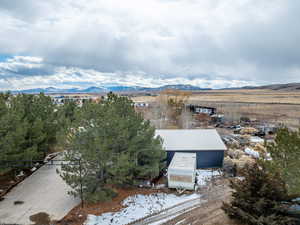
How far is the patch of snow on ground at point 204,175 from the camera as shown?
49.8ft

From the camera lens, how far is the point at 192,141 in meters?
18.4

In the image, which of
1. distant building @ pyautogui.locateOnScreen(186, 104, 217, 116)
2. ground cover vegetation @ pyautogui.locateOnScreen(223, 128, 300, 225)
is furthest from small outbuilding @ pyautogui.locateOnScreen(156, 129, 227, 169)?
distant building @ pyautogui.locateOnScreen(186, 104, 217, 116)

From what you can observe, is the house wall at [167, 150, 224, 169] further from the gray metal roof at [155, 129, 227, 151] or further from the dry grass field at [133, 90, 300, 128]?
the dry grass field at [133, 90, 300, 128]

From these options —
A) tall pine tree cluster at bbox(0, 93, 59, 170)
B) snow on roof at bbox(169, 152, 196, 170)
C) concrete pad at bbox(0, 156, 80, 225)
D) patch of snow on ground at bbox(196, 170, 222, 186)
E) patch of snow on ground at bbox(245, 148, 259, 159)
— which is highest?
tall pine tree cluster at bbox(0, 93, 59, 170)

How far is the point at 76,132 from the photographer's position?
11469 mm

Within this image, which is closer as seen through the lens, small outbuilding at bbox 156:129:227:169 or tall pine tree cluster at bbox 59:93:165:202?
tall pine tree cluster at bbox 59:93:165:202

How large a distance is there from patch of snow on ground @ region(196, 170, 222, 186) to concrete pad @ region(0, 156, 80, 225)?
9.44m

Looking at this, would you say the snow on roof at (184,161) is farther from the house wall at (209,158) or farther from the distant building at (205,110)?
the distant building at (205,110)

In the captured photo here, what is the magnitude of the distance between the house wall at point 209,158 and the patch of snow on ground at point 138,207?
15.8 ft

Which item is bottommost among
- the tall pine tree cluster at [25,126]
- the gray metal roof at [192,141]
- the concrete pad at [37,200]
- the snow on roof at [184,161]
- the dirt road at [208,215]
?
the concrete pad at [37,200]

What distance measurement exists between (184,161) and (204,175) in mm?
3068

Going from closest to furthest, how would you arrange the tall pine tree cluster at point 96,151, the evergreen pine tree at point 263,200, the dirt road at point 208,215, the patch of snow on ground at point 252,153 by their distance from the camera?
the evergreen pine tree at point 263,200 → the dirt road at point 208,215 → the tall pine tree cluster at point 96,151 → the patch of snow on ground at point 252,153

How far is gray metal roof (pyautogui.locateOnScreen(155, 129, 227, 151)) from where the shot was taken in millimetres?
17531

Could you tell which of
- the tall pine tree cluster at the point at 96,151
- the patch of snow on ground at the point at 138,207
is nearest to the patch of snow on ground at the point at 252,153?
the patch of snow on ground at the point at 138,207
